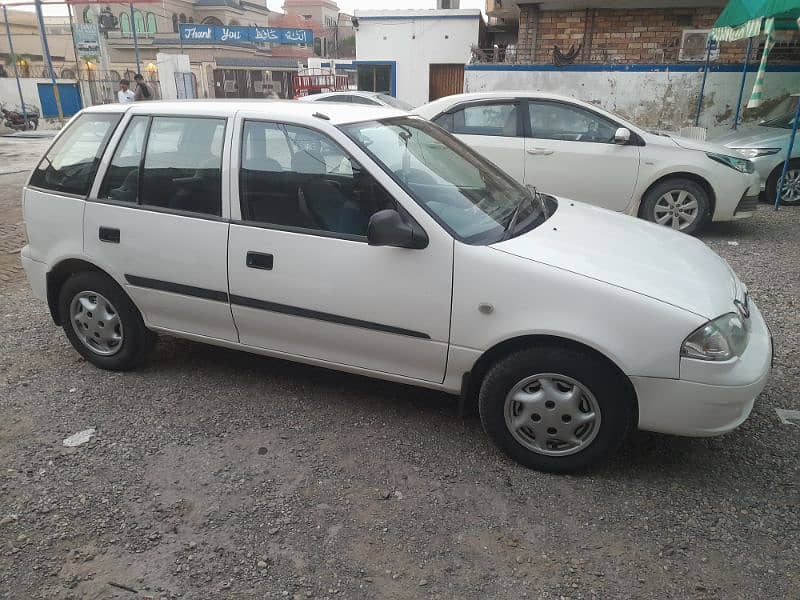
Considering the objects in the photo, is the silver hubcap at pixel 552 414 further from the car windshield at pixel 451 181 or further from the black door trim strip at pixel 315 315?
the car windshield at pixel 451 181

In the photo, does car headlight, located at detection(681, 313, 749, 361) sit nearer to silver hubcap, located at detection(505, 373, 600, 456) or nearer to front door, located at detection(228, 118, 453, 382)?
silver hubcap, located at detection(505, 373, 600, 456)

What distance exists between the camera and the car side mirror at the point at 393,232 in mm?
2893

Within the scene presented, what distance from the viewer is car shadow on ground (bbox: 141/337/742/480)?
3.12m

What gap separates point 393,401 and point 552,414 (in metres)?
1.14

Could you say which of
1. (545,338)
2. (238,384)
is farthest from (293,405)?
(545,338)

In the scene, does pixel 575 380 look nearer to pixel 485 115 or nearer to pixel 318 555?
pixel 318 555

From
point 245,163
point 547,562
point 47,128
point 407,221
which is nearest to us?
point 547,562

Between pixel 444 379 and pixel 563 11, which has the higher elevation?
pixel 563 11

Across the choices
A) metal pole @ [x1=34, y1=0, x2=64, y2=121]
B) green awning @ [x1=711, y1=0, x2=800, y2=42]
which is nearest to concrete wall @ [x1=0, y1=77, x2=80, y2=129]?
metal pole @ [x1=34, y1=0, x2=64, y2=121]

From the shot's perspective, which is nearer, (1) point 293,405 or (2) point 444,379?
(2) point 444,379

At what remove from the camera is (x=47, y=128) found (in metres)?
25.8

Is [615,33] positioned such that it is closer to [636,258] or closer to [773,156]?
[773,156]

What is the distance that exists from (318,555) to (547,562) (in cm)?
95

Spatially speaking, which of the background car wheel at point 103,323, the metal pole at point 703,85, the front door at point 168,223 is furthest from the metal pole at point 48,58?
the front door at point 168,223
